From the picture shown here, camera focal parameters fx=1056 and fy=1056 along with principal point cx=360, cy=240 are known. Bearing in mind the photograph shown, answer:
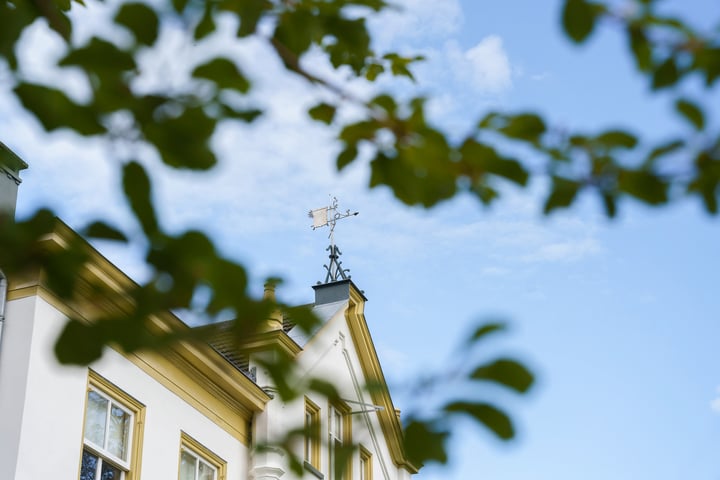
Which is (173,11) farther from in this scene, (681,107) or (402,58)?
(402,58)

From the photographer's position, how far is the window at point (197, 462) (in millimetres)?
14031

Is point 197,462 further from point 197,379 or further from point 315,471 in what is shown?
point 315,471

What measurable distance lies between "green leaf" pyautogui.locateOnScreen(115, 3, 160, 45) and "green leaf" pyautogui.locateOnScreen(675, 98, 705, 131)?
4.28 feet

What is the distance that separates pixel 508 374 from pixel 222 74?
2.95 ft

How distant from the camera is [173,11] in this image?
101 inches

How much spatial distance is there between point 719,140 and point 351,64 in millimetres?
1888

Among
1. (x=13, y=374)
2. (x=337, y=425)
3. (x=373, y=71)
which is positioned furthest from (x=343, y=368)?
(x=373, y=71)

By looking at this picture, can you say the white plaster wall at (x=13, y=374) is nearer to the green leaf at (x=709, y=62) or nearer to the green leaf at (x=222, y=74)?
the green leaf at (x=222, y=74)

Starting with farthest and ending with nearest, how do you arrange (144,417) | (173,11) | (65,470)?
1. (144,417)
2. (65,470)
3. (173,11)

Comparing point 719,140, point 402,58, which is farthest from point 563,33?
point 402,58

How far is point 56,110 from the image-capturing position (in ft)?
7.27

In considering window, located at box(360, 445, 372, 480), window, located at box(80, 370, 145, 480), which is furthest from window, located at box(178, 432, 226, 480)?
window, located at box(360, 445, 372, 480)

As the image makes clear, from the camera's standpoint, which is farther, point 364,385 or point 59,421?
point 59,421

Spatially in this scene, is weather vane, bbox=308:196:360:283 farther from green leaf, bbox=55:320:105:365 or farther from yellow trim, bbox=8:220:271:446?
green leaf, bbox=55:320:105:365
